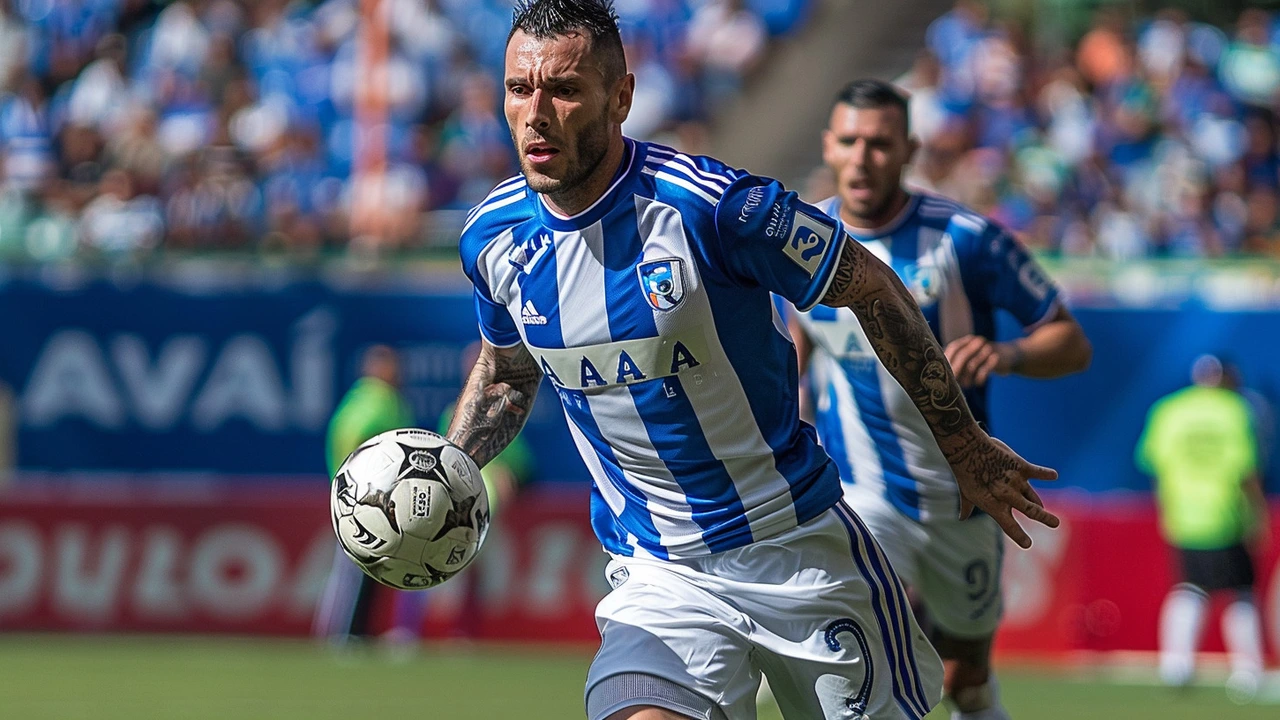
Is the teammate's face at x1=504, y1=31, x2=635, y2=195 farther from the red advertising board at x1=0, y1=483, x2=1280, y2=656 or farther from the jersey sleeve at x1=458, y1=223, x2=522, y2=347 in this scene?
the red advertising board at x1=0, y1=483, x2=1280, y2=656

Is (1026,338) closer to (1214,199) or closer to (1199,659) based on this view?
(1199,659)

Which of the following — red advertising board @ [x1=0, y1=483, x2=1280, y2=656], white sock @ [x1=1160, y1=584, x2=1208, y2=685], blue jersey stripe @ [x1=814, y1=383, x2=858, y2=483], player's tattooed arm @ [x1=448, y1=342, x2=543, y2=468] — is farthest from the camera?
red advertising board @ [x1=0, y1=483, x2=1280, y2=656]

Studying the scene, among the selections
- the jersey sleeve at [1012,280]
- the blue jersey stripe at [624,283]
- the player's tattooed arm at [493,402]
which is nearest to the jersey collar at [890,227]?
the jersey sleeve at [1012,280]

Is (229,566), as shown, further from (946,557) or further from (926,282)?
(926,282)

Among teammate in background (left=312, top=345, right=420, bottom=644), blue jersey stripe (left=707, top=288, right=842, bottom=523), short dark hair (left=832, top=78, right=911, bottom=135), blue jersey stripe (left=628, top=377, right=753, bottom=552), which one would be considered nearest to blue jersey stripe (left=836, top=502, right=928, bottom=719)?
blue jersey stripe (left=707, top=288, right=842, bottom=523)

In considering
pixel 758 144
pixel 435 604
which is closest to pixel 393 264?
pixel 435 604

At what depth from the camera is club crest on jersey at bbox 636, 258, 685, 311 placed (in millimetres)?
4781

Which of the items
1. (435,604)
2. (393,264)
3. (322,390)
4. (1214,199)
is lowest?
(435,604)

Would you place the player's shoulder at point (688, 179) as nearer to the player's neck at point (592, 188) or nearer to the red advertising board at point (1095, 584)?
the player's neck at point (592, 188)

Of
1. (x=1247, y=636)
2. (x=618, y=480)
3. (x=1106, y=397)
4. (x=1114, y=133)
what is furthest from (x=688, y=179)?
(x=1114, y=133)

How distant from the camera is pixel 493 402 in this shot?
551cm

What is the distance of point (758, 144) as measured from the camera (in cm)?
2022

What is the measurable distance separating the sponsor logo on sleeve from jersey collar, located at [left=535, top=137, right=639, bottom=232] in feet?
1.61

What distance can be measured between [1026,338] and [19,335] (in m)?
12.5
